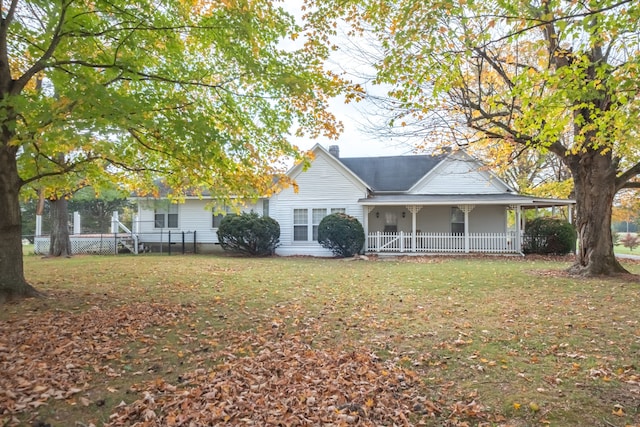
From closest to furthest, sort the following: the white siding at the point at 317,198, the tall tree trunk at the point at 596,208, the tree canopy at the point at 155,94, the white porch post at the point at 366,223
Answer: the tree canopy at the point at 155,94 < the tall tree trunk at the point at 596,208 < the white porch post at the point at 366,223 < the white siding at the point at 317,198

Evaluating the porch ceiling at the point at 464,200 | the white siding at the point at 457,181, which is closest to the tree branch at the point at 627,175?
the porch ceiling at the point at 464,200

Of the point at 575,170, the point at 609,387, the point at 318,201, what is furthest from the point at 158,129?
the point at 318,201

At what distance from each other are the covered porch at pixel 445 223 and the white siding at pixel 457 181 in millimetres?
740

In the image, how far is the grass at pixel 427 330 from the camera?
3564mm

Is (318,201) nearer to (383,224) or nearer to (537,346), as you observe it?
(383,224)

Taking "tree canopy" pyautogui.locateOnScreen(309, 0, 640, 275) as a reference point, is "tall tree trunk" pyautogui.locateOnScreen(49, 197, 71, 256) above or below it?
below

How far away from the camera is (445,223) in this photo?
813 inches

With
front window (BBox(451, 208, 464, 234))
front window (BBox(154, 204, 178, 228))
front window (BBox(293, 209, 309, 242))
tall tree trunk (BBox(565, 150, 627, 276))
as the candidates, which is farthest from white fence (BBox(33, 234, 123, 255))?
tall tree trunk (BBox(565, 150, 627, 276))

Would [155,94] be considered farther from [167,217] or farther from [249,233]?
[167,217]

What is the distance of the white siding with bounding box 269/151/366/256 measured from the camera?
64.9 ft

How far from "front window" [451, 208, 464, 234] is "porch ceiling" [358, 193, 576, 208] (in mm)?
955


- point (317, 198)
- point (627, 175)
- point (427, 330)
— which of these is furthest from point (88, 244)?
point (627, 175)

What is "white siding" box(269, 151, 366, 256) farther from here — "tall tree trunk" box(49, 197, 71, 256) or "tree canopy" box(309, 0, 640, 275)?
"tall tree trunk" box(49, 197, 71, 256)

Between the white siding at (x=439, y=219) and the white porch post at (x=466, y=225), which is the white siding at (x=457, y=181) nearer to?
the white siding at (x=439, y=219)
